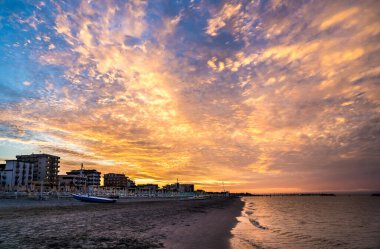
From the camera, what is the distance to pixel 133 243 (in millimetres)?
14133

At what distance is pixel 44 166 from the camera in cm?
16050

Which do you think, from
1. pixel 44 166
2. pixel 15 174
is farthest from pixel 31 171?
pixel 15 174

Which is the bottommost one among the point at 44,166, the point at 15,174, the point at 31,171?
the point at 15,174

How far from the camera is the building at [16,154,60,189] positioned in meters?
158

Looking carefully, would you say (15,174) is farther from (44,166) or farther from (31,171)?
(44,166)

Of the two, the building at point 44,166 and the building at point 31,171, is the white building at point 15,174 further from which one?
the building at point 44,166

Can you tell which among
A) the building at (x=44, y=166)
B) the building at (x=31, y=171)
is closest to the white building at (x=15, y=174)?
the building at (x=31, y=171)

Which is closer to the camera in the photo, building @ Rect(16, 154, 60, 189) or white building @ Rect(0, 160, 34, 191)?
white building @ Rect(0, 160, 34, 191)

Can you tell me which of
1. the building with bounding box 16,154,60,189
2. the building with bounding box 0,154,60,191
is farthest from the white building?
the building with bounding box 16,154,60,189

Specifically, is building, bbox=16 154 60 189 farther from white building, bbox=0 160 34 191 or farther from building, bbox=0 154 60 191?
white building, bbox=0 160 34 191

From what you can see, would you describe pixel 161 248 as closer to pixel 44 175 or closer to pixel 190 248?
pixel 190 248

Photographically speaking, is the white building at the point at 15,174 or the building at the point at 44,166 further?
the building at the point at 44,166

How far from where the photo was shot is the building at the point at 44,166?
157750mm

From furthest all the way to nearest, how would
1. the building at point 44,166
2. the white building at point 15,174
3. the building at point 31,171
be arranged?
the building at point 44,166 → the building at point 31,171 → the white building at point 15,174
